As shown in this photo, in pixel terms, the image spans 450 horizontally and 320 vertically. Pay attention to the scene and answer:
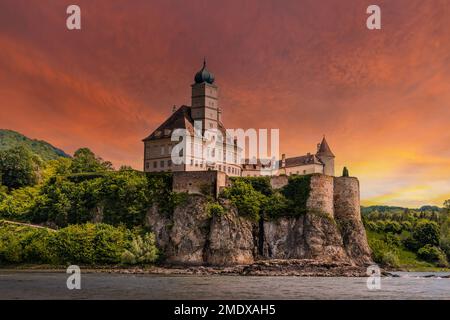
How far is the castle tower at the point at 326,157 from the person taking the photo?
90750 millimetres

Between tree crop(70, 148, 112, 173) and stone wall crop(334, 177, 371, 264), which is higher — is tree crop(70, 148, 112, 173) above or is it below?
above

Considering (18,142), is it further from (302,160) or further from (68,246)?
(68,246)

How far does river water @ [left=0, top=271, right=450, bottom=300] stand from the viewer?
1478 inches

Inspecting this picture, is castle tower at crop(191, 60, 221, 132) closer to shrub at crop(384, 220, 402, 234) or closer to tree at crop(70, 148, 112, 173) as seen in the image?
tree at crop(70, 148, 112, 173)

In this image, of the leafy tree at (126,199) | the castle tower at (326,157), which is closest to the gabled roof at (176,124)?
the leafy tree at (126,199)

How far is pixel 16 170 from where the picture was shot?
81188mm

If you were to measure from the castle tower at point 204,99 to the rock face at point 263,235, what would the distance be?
1593cm

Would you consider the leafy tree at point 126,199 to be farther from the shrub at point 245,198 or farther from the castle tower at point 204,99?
the castle tower at point 204,99

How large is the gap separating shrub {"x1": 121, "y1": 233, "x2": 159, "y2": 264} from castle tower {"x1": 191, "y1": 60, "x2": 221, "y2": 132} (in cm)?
2050

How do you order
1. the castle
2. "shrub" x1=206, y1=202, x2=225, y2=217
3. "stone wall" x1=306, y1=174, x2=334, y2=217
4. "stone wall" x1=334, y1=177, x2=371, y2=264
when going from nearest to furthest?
1. "shrub" x1=206, y1=202, x2=225, y2=217
2. "stone wall" x1=306, y1=174, x2=334, y2=217
3. "stone wall" x1=334, y1=177, x2=371, y2=264
4. the castle

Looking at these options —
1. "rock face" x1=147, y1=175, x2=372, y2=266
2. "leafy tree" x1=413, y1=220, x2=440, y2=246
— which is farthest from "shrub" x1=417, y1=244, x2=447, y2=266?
"rock face" x1=147, y1=175, x2=372, y2=266
